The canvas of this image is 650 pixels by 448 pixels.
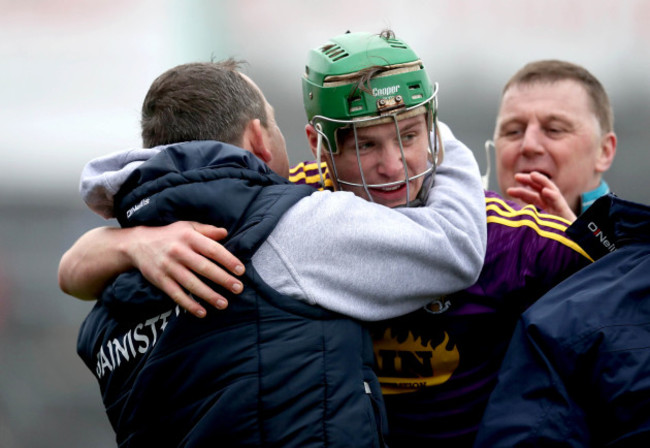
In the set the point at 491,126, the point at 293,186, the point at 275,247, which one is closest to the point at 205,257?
the point at 275,247

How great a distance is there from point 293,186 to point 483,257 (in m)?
0.48

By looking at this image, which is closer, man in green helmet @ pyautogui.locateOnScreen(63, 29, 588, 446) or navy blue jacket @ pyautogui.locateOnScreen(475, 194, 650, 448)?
navy blue jacket @ pyautogui.locateOnScreen(475, 194, 650, 448)

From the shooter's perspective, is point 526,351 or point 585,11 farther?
point 585,11

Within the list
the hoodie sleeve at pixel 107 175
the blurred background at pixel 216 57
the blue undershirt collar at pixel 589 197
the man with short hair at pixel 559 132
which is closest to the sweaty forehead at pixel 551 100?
the man with short hair at pixel 559 132

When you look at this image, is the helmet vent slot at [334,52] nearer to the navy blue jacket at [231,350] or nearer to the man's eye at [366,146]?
the man's eye at [366,146]

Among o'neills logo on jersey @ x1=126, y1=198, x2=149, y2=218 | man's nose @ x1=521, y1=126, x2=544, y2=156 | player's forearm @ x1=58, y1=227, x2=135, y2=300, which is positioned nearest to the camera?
o'neills logo on jersey @ x1=126, y1=198, x2=149, y2=218

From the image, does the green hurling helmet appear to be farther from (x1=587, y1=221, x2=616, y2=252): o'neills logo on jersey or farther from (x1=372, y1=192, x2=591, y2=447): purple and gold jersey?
(x1=587, y1=221, x2=616, y2=252): o'neills logo on jersey

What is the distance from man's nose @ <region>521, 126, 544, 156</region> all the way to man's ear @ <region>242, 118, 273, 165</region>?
120 cm

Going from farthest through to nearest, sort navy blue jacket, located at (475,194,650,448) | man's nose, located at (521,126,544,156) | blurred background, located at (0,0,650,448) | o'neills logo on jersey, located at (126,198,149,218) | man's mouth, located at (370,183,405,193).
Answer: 1. blurred background, located at (0,0,650,448)
2. man's nose, located at (521,126,544,156)
3. man's mouth, located at (370,183,405,193)
4. o'neills logo on jersey, located at (126,198,149,218)
5. navy blue jacket, located at (475,194,650,448)

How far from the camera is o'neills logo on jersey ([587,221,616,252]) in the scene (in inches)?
77.4

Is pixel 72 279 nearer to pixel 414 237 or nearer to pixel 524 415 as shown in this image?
pixel 414 237

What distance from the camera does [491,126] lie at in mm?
7395

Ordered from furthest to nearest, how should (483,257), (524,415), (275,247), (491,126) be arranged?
(491,126), (483,257), (275,247), (524,415)

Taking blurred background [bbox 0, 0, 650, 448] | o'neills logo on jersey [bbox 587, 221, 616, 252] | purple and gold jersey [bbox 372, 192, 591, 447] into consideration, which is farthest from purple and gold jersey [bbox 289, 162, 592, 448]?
blurred background [bbox 0, 0, 650, 448]
